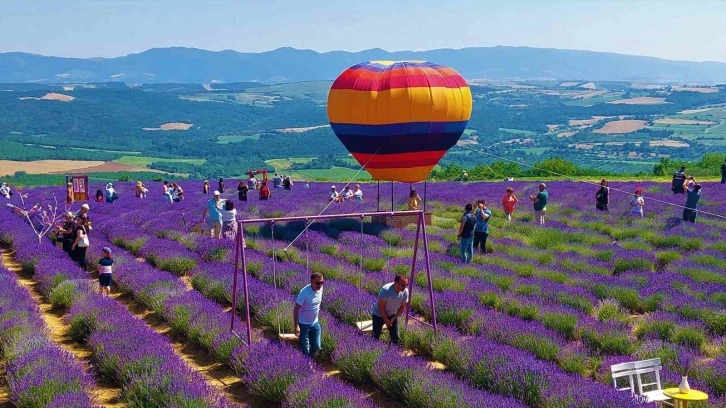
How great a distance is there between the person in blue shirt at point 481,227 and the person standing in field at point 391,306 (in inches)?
219

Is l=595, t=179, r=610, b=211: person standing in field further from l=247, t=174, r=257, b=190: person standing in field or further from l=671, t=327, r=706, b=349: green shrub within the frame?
l=247, t=174, r=257, b=190: person standing in field

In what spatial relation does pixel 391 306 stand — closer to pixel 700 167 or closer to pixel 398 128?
pixel 398 128

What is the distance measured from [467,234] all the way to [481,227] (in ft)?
4.10

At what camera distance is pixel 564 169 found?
4088 cm

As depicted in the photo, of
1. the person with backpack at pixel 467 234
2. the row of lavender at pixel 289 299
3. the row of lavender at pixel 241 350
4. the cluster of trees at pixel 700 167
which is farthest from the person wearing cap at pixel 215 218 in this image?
the cluster of trees at pixel 700 167

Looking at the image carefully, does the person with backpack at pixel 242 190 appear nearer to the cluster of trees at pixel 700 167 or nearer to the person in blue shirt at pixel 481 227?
the person in blue shirt at pixel 481 227

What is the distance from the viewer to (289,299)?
1001cm

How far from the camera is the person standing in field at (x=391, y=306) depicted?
8180 millimetres

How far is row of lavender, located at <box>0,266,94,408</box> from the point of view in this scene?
6.29 meters

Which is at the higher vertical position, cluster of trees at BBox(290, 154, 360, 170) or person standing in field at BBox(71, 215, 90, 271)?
person standing in field at BBox(71, 215, 90, 271)

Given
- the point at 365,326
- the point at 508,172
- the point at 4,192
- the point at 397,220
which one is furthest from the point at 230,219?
the point at 508,172

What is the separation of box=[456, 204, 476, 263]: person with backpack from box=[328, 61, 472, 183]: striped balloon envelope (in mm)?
3172

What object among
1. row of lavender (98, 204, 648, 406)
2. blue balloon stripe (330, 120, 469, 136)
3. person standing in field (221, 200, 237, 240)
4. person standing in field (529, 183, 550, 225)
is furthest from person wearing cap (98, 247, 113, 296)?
person standing in field (529, 183, 550, 225)

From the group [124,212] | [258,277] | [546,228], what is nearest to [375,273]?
[258,277]
